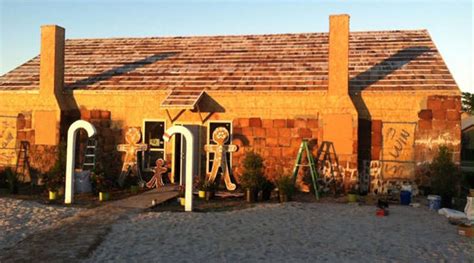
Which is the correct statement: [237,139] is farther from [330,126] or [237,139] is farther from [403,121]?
[403,121]

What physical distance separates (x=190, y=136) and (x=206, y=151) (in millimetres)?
3846

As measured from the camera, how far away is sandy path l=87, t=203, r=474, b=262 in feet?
23.0

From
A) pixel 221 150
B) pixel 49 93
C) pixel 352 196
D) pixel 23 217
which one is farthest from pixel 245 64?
pixel 23 217

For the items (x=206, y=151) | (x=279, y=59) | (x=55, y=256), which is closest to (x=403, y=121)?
(x=279, y=59)

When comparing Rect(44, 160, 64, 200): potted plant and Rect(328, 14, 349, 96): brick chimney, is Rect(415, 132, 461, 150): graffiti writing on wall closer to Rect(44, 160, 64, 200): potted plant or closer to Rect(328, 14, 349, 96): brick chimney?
Rect(328, 14, 349, 96): brick chimney

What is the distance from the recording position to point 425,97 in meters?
13.2

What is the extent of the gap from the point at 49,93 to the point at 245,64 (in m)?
7.00

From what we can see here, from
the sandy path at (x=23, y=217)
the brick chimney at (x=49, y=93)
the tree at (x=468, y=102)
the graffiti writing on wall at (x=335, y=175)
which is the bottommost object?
the sandy path at (x=23, y=217)

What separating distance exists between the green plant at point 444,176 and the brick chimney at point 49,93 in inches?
476

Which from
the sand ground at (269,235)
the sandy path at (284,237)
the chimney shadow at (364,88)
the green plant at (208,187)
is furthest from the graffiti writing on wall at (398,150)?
the green plant at (208,187)

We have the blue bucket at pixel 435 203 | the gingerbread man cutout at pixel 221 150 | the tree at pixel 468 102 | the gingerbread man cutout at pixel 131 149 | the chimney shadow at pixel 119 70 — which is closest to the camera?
the blue bucket at pixel 435 203

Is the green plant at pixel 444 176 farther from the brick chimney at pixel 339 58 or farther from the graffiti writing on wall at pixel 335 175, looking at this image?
the brick chimney at pixel 339 58

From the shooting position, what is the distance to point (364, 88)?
13.7 metres

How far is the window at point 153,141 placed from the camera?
48.9ft
